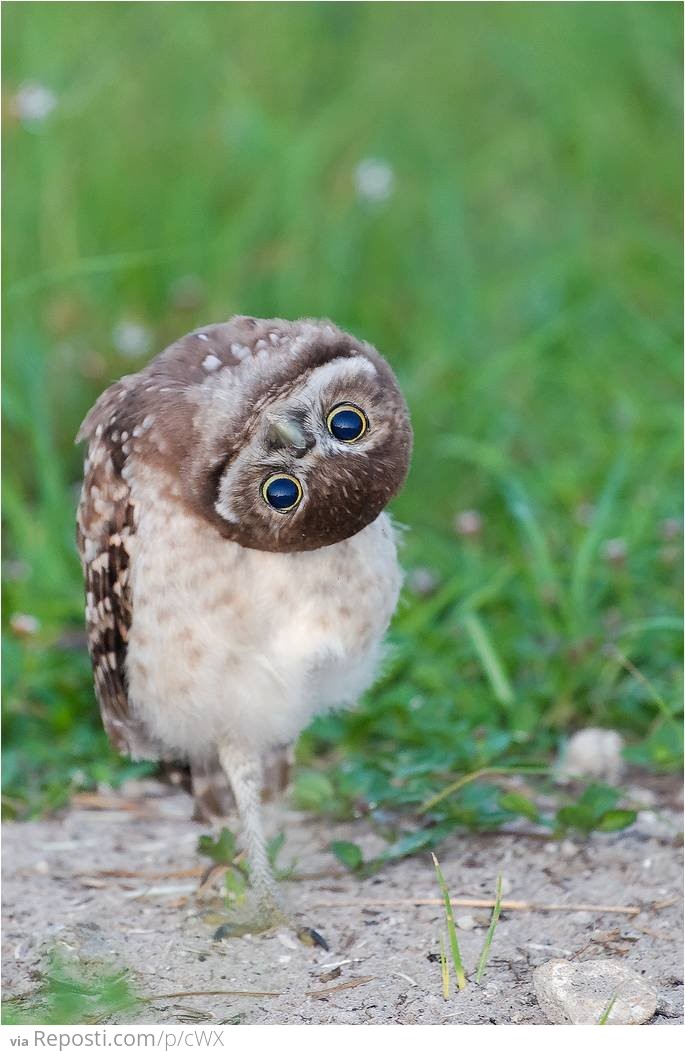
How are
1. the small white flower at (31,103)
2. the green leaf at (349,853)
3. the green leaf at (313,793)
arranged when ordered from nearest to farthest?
the green leaf at (349,853)
the green leaf at (313,793)
the small white flower at (31,103)

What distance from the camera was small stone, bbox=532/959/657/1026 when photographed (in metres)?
2.81

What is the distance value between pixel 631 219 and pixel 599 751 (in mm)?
4045

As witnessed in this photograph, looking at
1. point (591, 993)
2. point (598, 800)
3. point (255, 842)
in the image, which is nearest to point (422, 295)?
point (598, 800)

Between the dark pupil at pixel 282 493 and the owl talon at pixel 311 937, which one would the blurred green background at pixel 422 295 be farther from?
the dark pupil at pixel 282 493

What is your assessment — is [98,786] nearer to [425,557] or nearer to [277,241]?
[425,557]

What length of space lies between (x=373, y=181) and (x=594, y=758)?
3.60 metres

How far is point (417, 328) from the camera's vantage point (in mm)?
6574

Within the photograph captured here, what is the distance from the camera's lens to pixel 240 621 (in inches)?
127

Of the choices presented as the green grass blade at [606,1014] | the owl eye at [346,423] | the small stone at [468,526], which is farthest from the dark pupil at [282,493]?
the small stone at [468,526]

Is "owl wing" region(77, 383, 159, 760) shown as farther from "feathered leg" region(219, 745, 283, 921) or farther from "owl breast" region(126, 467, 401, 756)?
"feathered leg" region(219, 745, 283, 921)

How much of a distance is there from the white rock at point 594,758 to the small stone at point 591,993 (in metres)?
1.10

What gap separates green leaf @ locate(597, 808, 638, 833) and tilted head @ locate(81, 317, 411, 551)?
1177mm

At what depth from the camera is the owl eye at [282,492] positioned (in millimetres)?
2920

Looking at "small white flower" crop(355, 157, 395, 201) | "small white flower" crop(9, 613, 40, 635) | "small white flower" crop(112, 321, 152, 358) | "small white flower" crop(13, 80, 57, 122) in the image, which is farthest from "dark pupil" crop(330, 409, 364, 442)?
"small white flower" crop(355, 157, 395, 201)
